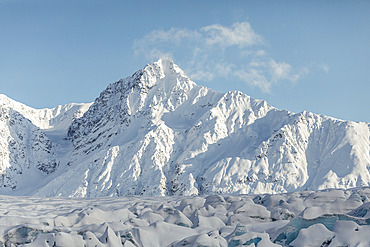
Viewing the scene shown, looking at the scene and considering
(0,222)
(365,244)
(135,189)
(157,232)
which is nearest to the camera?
(365,244)

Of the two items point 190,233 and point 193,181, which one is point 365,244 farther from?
point 193,181

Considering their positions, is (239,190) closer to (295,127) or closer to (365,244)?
(295,127)

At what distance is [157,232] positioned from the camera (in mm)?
43906

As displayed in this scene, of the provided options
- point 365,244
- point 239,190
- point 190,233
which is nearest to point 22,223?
point 190,233

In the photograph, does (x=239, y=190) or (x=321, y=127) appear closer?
(x=239, y=190)

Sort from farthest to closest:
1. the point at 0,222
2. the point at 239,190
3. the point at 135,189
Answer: the point at 135,189 < the point at 239,190 < the point at 0,222

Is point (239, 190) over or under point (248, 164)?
under

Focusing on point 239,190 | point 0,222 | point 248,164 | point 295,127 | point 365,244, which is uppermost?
point 295,127

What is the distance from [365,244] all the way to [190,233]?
1816 centimetres

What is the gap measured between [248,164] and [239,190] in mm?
14324

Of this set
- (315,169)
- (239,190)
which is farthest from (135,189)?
(315,169)

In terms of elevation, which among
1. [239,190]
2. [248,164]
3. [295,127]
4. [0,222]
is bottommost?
[0,222]

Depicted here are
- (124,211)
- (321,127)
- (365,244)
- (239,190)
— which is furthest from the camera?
(321,127)

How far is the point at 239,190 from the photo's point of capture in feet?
570
